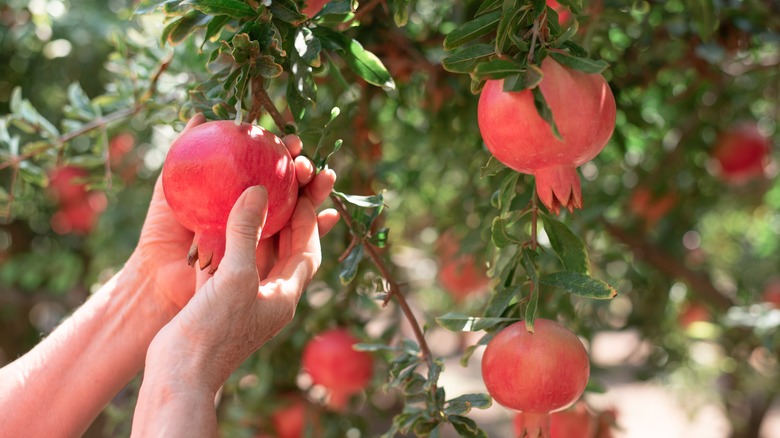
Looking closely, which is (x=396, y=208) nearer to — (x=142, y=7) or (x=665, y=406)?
(x=142, y=7)

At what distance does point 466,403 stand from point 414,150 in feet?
3.88

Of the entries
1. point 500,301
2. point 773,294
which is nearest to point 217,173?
point 500,301

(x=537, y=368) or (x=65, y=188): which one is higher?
(x=537, y=368)

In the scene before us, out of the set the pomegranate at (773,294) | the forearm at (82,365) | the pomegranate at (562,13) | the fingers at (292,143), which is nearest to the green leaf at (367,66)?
the fingers at (292,143)

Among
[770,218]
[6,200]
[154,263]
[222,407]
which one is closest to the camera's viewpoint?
[154,263]

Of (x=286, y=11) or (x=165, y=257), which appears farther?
(x=165, y=257)

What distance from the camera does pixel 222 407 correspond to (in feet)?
7.11

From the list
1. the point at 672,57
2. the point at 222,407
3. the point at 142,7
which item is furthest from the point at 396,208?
the point at 142,7

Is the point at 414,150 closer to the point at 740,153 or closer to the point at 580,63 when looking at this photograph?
the point at 740,153

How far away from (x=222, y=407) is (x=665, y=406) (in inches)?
164

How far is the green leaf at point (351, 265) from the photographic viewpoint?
1.00 meters

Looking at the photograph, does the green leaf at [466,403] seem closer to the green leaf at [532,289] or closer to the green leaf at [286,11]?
the green leaf at [532,289]

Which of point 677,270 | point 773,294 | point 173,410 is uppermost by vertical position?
point 173,410

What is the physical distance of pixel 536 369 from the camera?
864mm
